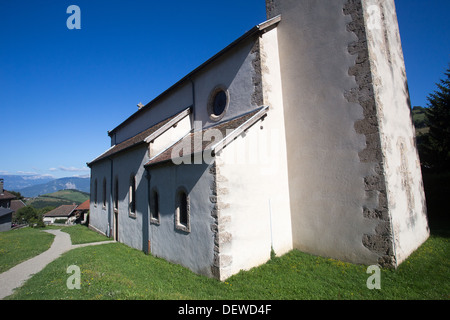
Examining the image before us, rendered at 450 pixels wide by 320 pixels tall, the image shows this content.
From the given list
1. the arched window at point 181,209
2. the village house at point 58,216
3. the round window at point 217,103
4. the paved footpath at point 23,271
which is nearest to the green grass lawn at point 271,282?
the paved footpath at point 23,271

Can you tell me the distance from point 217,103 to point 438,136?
16.1 m

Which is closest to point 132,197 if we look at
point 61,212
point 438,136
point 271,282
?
point 271,282

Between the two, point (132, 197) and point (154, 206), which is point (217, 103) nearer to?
point (154, 206)

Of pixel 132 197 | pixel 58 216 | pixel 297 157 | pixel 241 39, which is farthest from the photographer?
pixel 58 216

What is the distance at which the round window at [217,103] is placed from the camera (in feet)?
33.2

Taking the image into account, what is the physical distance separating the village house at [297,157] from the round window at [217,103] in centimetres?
7

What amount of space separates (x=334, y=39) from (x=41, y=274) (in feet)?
42.9

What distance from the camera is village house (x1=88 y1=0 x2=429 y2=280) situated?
22.3 ft

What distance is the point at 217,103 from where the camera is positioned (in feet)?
34.8

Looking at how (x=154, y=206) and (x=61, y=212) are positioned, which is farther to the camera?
(x=61, y=212)

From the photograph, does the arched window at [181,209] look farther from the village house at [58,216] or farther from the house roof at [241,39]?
the village house at [58,216]

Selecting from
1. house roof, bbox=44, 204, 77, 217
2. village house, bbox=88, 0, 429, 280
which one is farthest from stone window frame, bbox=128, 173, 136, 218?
house roof, bbox=44, 204, 77, 217

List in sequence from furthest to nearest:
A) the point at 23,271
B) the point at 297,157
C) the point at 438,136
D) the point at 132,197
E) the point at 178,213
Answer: the point at 438,136, the point at 132,197, the point at 297,157, the point at 23,271, the point at 178,213
